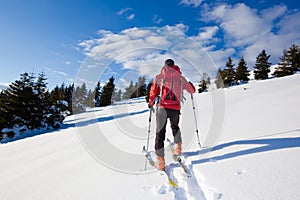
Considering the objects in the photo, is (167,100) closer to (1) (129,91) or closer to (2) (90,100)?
(1) (129,91)

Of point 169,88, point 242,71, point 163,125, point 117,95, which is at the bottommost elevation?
point 163,125

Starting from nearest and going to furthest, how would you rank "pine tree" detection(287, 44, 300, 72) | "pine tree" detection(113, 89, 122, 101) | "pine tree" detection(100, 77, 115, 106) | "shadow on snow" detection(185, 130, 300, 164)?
"shadow on snow" detection(185, 130, 300, 164)
"pine tree" detection(287, 44, 300, 72)
"pine tree" detection(100, 77, 115, 106)
"pine tree" detection(113, 89, 122, 101)

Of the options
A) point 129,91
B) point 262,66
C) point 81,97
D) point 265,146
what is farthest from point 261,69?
point 81,97

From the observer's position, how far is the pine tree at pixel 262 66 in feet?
113

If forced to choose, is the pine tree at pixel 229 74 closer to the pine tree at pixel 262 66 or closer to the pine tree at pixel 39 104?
the pine tree at pixel 262 66

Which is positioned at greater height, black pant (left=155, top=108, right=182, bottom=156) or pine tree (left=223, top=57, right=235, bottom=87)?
pine tree (left=223, top=57, right=235, bottom=87)

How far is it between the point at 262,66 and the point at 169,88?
3884 cm

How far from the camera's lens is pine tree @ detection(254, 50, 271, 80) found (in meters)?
34.4

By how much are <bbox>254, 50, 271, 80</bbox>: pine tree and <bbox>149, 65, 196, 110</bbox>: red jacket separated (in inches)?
1506

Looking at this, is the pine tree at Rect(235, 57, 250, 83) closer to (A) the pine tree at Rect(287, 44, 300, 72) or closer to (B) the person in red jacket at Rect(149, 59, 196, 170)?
(A) the pine tree at Rect(287, 44, 300, 72)

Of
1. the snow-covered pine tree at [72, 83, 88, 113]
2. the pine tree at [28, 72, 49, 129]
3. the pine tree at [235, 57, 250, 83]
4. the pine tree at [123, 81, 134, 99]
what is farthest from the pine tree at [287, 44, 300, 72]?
the snow-covered pine tree at [72, 83, 88, 113]

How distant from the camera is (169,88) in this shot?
3969 millimetres

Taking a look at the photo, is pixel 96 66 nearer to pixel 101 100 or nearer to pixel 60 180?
→ pixel 60 180

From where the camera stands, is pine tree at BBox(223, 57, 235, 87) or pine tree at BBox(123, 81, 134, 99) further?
pine tree at BBox(123, 81, 134, 99)
